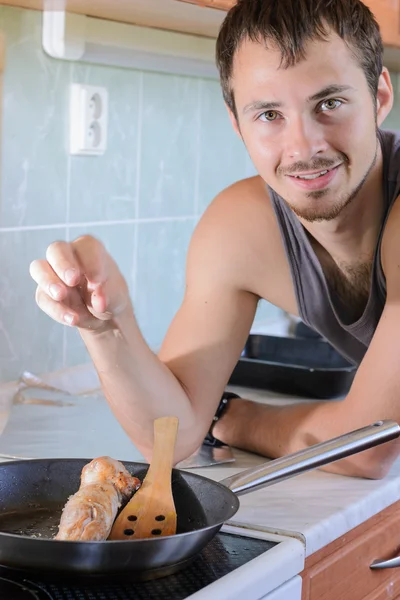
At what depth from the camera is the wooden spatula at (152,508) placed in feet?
3.14

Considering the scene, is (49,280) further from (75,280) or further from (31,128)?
(31,128)

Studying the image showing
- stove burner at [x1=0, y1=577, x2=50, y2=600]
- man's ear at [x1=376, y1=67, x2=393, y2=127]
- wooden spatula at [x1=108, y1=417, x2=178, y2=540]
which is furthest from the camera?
man's ear at [x1=376, y1=67, x2=393, y2=127]

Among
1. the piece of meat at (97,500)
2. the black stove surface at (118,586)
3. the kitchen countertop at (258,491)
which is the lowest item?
the black stove surface at (118,586)

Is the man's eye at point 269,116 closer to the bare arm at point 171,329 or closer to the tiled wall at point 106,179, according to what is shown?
the bare arm at point 171,329

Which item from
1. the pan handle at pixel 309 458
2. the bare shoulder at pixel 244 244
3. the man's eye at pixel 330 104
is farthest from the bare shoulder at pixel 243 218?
the pan handle at pixel 309 458

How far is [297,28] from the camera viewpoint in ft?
4.14

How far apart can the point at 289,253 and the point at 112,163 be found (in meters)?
0.62

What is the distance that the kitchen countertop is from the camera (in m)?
1.09

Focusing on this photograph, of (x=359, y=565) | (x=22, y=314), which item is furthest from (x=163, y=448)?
(x=22, y=314)

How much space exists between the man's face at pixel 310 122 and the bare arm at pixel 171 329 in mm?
166

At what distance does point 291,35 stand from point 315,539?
62 centimetres

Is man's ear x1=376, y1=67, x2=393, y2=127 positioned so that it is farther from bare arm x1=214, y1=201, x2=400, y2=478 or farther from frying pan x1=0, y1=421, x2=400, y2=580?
frying pan x1=0, y1=421, x2=400, y2=580

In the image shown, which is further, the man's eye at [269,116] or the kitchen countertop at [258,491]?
the man's eye at [269,116]

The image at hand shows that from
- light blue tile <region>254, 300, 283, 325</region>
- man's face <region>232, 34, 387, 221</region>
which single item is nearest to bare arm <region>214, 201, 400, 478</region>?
man's face <region>232, 34, 387, 221</region>
